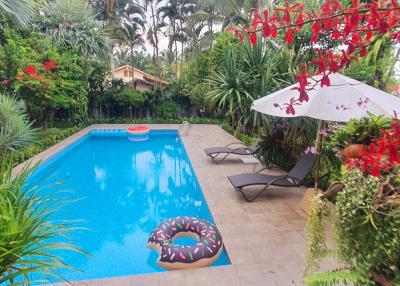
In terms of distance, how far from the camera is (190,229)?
4.78 m

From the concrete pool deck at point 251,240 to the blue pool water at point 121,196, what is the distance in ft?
1.22

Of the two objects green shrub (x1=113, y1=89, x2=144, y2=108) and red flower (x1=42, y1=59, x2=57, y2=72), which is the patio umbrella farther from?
green shrub (x1=113, y1=89, x2=144, y2=108)

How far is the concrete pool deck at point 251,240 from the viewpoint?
3.35 m

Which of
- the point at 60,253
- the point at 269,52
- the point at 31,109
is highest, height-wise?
the point at 269,52

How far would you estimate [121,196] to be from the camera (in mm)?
7312

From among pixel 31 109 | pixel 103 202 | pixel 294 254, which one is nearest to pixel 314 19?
pixel 294 254

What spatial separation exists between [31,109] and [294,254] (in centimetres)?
1369

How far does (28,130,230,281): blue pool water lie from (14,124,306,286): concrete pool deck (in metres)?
0.37

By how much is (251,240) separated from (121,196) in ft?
14.0

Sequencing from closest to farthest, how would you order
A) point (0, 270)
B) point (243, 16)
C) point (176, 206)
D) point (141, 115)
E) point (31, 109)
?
point (0, 270), point (176, 206), point (31, 109), point (243, 16), point (141, 115)

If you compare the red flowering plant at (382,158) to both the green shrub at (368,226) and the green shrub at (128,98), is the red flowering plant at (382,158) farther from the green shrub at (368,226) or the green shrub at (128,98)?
the green shrub at (128,98)

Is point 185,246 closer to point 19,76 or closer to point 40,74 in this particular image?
point 19,76

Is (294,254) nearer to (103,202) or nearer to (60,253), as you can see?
(60,253)

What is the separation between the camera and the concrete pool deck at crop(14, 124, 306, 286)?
11.0ft
